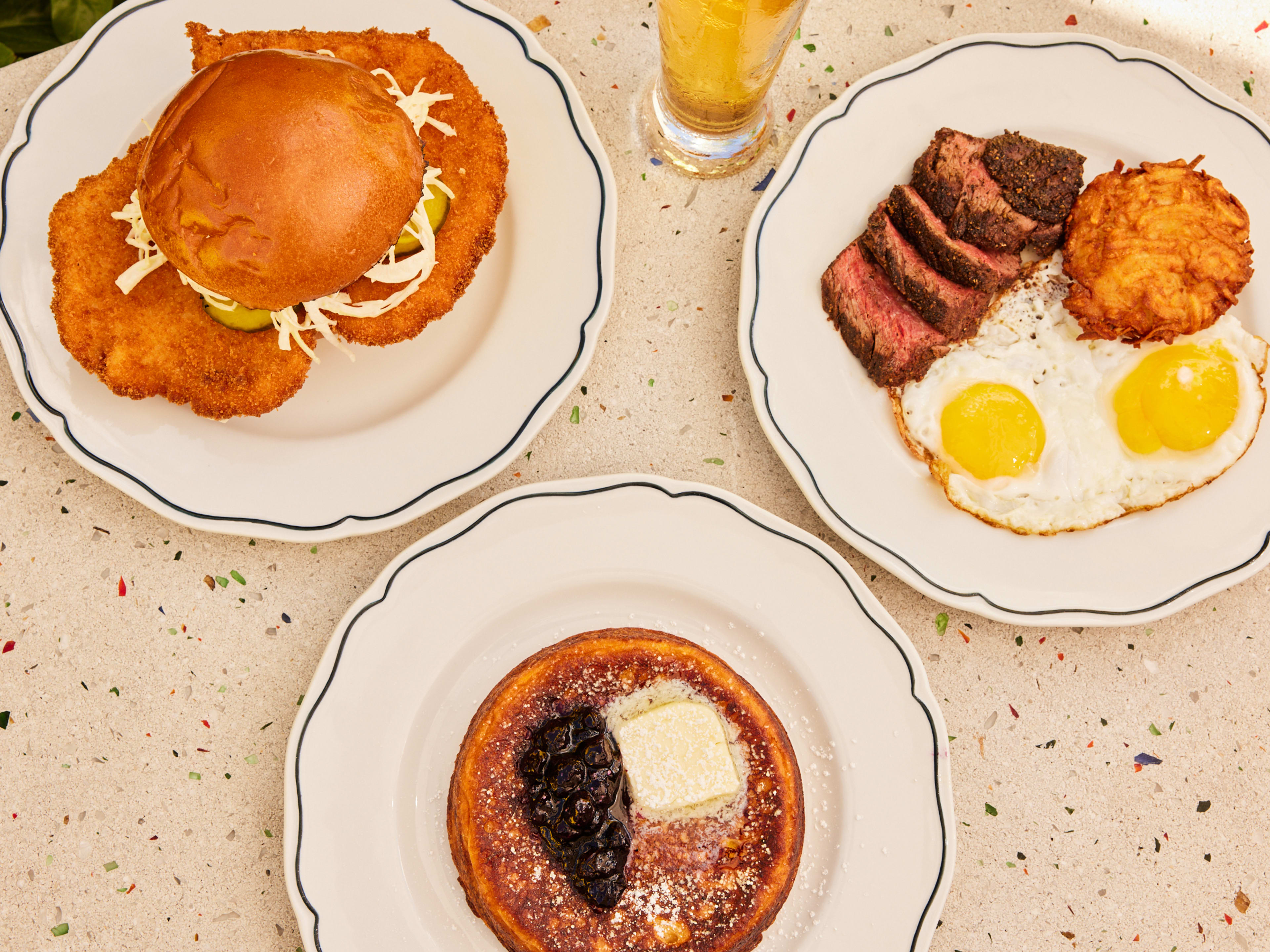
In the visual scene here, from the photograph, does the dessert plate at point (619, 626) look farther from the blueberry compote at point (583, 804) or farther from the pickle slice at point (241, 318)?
the pickle slice at point (241, 318)

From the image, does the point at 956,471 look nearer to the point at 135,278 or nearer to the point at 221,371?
the point at 221,371

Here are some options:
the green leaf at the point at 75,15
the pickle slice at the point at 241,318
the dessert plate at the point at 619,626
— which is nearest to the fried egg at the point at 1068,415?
the dessert plate at the point at 619,626

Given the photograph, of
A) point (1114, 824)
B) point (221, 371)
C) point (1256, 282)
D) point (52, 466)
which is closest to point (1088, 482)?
point (1256, 282)

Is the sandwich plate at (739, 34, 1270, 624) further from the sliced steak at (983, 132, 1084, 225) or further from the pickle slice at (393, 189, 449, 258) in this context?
the pickle slice at (393, 189, 449, 258)

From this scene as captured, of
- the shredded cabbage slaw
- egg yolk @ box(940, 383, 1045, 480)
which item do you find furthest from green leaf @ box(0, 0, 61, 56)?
egg yolk @ box(940, 383, 1045, 480)

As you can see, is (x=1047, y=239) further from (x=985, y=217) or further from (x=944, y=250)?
(x=944, y=250)

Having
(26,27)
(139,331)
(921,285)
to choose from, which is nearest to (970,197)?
(921,285)
